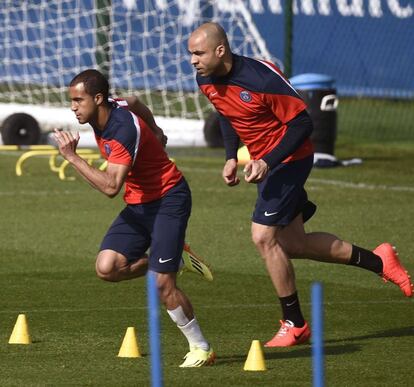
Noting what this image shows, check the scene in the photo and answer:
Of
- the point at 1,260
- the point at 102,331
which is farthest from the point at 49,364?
the point at 1,260

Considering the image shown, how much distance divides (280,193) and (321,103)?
11469 millimetres

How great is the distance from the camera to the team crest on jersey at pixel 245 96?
31.9 feet

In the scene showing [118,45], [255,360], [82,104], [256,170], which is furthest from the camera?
[118,45]

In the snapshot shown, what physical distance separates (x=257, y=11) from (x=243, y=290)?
54.6 ft

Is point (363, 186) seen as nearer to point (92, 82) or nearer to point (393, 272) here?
point (393, 272)

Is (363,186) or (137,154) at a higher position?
(137,154)

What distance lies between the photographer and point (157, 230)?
9039 mm

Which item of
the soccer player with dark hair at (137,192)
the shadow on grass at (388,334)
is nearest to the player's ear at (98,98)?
the soccer player with dark hair at (137,192)

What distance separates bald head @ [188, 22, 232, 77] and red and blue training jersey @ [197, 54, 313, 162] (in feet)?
0.70

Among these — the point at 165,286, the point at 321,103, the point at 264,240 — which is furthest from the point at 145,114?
the point at 321,103

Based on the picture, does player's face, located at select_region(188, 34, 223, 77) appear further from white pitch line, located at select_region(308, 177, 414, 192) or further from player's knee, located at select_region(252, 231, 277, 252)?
white pitch line, located at select_region(308, 177, 414, 192)

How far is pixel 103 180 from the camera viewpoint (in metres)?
8.86

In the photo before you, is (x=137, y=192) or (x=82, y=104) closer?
(x=82, y=104)

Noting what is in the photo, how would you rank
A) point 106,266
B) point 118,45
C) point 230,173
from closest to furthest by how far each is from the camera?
A: point 106,266 → point 230,173 → point 118,45
